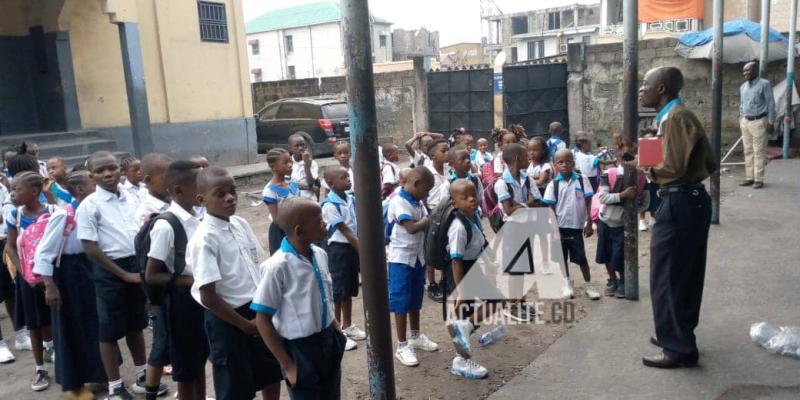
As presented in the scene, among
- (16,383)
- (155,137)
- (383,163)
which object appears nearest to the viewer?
(16,383)

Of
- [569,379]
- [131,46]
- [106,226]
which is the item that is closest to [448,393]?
[569,379]

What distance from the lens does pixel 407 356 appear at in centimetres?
417

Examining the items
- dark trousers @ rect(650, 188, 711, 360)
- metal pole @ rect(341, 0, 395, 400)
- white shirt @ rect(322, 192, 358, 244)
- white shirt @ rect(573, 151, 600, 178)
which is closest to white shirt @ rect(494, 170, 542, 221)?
white shirt @ rect(322, 192, 358, 244)

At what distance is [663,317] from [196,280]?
8.96 ft

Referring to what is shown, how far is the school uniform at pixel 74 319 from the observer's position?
383 centimetres

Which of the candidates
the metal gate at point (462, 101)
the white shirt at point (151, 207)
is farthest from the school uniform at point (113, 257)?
the metal gate at point (462, 101)

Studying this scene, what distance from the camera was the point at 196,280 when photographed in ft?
8.89

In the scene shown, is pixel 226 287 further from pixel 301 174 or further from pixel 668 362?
pixel 301 174

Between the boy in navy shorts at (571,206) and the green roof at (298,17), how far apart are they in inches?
1733

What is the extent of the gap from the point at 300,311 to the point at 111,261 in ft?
5.55

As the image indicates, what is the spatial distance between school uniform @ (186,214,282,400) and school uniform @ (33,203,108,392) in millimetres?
1451

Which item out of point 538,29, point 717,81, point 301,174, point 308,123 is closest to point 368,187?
point 301,174

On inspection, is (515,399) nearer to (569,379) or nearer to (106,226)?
(569,379)

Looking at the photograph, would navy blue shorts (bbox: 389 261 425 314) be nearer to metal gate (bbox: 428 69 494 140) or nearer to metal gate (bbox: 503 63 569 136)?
metal gate (bbox: 503 63 569 136)
